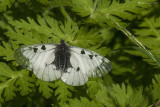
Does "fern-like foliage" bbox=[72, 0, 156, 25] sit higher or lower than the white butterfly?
higher

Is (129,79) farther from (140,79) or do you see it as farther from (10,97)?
(10,97)

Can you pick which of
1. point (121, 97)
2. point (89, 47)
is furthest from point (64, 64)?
point (121, 97)

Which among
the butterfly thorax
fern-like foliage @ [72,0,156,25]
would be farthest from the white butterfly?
fern-like foliage @ [72,0,156,25]

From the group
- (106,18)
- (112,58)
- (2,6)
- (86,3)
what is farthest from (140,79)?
(2,6)

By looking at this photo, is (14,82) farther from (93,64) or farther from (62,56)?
(93,64)

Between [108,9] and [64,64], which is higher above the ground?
[108,9]

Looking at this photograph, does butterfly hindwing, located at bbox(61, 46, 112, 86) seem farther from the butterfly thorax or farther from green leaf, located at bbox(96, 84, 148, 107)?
green leaf, located at bbox(96, 84, 148, 107)

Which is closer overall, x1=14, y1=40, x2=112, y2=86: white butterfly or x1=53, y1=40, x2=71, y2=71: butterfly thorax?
x1=14, y1=40, x2=112, y2=86: white butterfly
